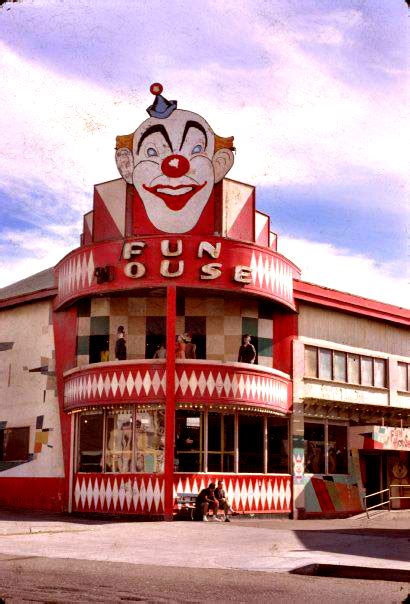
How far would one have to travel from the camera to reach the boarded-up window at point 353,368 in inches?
1355

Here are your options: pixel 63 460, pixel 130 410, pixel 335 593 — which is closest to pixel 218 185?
pixel 130 410

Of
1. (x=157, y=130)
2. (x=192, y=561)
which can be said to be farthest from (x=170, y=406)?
(x=192, y=561)

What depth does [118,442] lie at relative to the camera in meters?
28.6

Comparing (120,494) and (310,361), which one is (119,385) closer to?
(120,494)

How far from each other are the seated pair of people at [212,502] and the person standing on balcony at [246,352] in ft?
16.1

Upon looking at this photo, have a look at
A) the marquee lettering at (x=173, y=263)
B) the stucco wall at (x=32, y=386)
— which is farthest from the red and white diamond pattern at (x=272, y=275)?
the stucco wall at (x=32, y=386)

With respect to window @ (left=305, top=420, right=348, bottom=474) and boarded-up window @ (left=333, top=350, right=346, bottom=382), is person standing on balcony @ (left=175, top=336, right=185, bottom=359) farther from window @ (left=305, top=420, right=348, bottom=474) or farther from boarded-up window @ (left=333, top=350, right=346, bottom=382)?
boarded-up window @ (left=333, top=350, right=346, bottom=382)

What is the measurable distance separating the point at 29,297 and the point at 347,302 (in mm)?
13085

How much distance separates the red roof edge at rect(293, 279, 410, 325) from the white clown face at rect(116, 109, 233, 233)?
556 centimetres

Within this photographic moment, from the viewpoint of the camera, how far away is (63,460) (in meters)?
30.4

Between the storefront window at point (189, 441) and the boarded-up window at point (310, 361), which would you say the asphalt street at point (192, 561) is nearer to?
the storefront window at point (189, 441)

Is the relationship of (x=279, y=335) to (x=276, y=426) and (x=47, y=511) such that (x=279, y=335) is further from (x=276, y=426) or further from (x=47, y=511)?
(x=47, y=511)

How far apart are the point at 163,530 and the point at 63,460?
8.81m

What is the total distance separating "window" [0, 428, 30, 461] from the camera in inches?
1268
